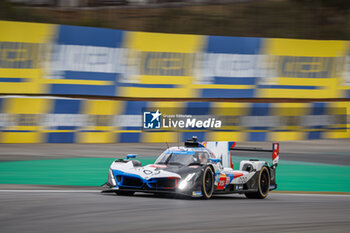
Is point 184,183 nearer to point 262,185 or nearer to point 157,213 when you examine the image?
point 157,213

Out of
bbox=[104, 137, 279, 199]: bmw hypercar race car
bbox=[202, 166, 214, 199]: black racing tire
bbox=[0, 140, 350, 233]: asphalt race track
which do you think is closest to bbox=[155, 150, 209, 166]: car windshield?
bbox=[104, 137, 279, 199]: bmw hypercar race car

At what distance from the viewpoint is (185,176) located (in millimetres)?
9977

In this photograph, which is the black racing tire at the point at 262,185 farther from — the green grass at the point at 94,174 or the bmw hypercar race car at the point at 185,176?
the green grass at the point at 94,174

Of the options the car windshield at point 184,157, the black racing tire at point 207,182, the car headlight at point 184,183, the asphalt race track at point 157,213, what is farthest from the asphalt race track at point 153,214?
the car windshield at point 184,157

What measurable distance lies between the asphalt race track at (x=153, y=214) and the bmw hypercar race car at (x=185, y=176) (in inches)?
8.7

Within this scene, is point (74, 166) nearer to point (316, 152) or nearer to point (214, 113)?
point (214, 113)

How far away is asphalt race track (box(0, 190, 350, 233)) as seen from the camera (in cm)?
681

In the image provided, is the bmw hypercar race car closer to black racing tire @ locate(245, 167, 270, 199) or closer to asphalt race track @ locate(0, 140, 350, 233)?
black racing tire @ locate(245, 167, 270, 199)

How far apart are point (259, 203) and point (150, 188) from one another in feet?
6.07

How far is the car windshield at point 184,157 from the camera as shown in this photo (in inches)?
417

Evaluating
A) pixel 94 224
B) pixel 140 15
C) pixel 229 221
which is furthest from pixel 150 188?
pixel 140 15

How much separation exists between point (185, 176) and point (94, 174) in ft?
18.0

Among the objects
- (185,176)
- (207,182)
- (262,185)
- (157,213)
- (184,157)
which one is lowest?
(262,185)

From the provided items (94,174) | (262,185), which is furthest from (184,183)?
(94,174)
